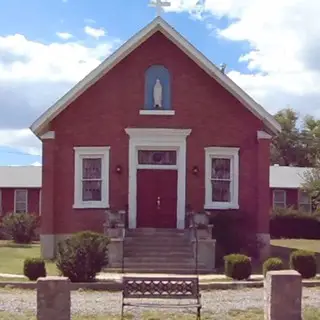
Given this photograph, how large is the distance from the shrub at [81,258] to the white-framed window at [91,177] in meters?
6.85

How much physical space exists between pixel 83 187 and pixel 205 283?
9.37 metres

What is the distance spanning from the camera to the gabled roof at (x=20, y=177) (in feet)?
149

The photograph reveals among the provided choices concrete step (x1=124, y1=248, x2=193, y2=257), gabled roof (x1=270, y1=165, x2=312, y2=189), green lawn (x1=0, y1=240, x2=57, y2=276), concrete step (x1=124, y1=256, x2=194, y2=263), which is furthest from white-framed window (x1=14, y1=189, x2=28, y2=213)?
concrete step (x1=124, y1=256, x2=194, y2=263)

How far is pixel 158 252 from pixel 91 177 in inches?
169

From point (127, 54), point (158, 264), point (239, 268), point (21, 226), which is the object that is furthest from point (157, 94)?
point (21, 226)

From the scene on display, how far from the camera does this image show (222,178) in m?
26.3

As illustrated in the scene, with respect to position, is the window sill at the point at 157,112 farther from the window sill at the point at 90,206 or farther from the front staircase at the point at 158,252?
the front staircase at the point at 158,252

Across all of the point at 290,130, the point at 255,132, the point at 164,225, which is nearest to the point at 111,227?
the point at 164,225

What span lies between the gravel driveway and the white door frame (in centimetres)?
869

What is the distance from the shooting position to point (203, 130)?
1026 inches

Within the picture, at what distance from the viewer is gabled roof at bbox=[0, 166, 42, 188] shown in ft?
149

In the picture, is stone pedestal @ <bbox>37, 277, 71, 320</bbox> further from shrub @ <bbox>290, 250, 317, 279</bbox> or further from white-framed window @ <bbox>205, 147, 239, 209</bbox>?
white-framed window @ <bbox>205, 147, 239, 209</bbox>

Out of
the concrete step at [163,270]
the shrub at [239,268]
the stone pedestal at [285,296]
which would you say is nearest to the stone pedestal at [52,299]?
the stone pedestal at [285,296]

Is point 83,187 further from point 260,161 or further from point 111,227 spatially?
point 260,161
